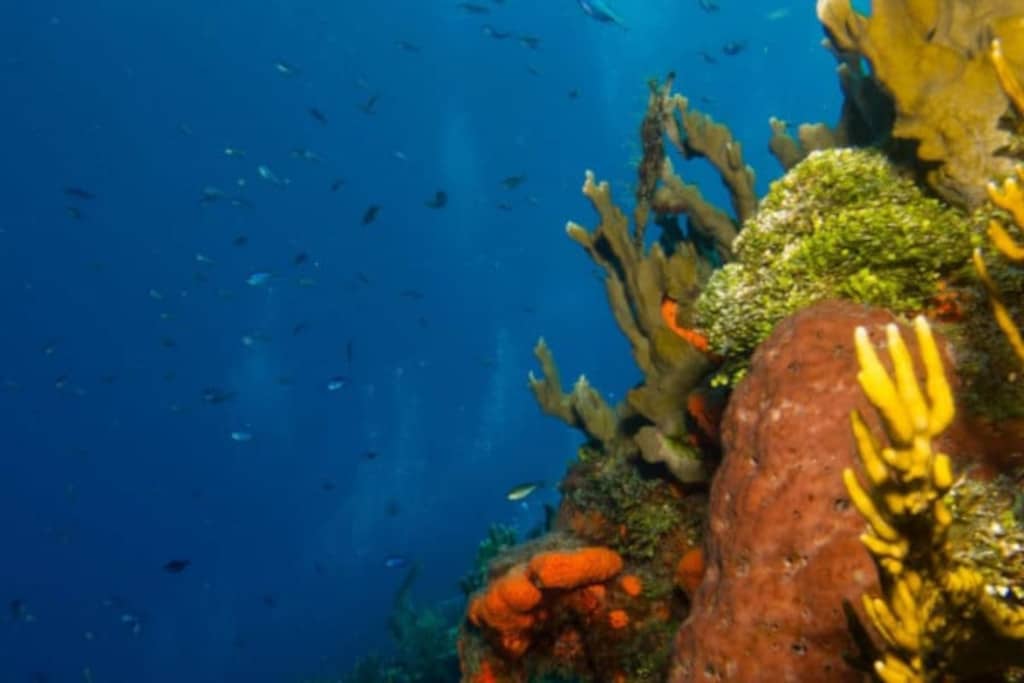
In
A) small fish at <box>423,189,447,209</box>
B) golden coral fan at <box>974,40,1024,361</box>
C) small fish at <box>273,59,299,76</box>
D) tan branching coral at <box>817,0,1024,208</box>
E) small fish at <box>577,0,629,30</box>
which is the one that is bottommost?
golden coral fan at <box>974,40,1024,361</box>

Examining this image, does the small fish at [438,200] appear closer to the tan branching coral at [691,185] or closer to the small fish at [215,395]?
the small fish at [215,395]

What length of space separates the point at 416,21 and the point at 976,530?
60200 mm

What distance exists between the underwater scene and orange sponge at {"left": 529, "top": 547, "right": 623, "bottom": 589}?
0.03 meters

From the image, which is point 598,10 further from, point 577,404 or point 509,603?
point 509,603

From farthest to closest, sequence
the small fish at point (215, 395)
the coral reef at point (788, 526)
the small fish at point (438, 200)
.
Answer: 1. the small fish at point (215, 395)
2. the small fish at point (438, 200)
3. the coral reef at point (788, 526)

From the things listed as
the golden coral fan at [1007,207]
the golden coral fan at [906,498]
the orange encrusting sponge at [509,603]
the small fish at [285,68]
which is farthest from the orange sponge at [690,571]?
the small fish at [285,68]

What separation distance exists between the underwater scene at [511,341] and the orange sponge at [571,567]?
1.0 inches

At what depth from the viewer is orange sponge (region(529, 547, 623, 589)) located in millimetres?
4973

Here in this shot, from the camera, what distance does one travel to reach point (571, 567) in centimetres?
504

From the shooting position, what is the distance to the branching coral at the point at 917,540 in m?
1.66

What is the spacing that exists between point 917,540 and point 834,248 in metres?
2.59

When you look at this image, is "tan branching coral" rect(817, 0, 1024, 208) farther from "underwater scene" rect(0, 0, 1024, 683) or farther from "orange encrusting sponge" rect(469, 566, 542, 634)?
"orange encrusting sponge" rect(469, 566, 542, 634)

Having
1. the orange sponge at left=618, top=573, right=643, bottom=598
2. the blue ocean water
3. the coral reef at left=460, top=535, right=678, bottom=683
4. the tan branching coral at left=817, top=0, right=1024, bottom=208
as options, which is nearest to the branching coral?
the tan branching coral at left=817, top=0, right=1024, bottom=208

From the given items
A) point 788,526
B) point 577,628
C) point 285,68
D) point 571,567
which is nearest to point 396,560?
point 577,628
